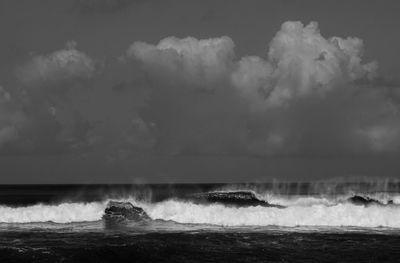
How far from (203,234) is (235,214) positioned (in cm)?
957

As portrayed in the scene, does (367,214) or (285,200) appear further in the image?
(285,200)

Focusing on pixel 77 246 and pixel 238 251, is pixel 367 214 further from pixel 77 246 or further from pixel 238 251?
pixel 77 246

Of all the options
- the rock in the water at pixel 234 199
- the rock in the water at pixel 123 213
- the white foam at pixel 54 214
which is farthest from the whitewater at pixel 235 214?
the rock in the water at pixel 234 199

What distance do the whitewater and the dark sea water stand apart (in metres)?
0.09

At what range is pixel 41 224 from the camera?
51969 mm

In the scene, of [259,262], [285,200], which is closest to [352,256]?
[259,262]

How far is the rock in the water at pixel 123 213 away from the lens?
180ft

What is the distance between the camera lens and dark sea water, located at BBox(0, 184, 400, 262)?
1368 inches

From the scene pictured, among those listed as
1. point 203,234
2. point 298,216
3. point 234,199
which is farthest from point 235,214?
point 234,199

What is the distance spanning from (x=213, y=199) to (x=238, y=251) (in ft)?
137

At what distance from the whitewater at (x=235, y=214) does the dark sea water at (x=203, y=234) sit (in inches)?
3.5

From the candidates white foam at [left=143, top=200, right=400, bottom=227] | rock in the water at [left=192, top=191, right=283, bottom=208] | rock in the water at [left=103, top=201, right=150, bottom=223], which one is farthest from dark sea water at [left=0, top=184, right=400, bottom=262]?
rock in the water at [left=192, top=191, right=283, bottom=208]

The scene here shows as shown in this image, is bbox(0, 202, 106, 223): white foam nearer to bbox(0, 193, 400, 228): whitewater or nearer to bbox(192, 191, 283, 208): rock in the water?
bbox(0, 193, 400, 228): whitewater

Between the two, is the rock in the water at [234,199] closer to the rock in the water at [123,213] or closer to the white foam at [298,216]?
the rock in the water at [123,213]
